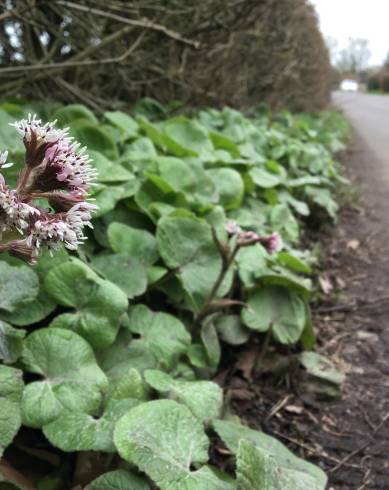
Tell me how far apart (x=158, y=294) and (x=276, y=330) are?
451 mm

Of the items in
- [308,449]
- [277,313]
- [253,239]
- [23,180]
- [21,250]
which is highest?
[23,180]

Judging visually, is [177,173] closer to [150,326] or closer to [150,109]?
[150,326]

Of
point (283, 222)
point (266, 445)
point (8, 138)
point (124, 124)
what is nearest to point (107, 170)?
point (8, 138)

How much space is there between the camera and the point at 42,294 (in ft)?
5.07

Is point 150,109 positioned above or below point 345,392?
above

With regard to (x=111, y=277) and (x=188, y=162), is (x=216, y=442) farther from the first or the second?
(x=188, y=162)

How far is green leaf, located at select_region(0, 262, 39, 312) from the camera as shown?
1.40m

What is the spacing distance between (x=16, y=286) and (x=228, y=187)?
1.41 meters

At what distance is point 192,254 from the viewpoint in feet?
6.39

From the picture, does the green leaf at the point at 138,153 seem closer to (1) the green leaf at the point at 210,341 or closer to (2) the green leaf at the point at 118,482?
(1) the green leaf at the point at 210,341

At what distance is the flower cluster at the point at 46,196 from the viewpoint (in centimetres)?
82

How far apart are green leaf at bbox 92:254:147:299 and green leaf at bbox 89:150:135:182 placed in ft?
1.23

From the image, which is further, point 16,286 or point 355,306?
point 355,306

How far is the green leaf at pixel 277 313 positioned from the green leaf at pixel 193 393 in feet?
1.75
